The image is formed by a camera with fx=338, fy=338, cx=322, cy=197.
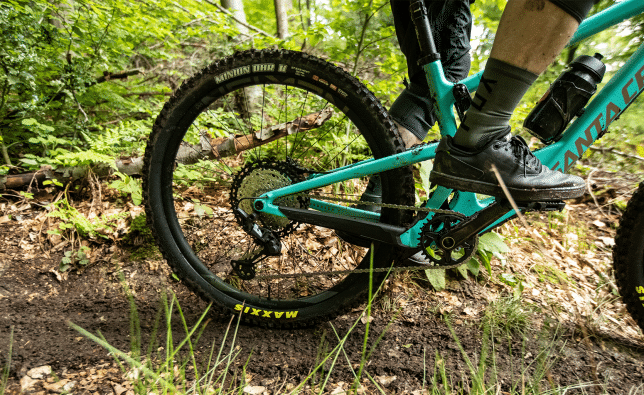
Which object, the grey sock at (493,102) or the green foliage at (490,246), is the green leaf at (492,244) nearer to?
the green foliage at (490,246)

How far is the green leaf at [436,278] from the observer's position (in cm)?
191

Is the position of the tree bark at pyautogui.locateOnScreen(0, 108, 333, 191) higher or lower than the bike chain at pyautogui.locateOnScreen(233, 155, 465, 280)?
higher

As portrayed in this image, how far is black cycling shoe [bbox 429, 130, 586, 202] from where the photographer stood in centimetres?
124

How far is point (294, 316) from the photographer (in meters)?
1.61

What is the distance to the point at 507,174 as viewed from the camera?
4.09ft

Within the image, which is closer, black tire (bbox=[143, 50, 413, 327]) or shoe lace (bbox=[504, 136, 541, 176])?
shoe lace (bbox=[504, 136, 541, 176])

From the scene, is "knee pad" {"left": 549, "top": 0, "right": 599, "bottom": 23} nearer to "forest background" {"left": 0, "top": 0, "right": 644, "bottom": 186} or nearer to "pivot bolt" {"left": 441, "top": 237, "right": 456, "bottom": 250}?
"pivot bolt" {"left": 441, "top": 237, "right": 456, "bottom": 250}

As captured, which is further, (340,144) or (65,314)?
(340,144)

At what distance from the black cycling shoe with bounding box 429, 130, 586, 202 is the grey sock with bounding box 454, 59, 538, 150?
0.04 m

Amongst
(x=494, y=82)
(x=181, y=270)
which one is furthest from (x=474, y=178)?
(x=181, y=270)

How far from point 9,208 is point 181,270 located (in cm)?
153

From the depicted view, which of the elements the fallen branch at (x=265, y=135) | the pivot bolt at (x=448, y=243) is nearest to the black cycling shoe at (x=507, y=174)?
the pivot bolt at (x=448, y=243)

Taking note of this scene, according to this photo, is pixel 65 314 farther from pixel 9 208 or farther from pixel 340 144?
pixel 340 144

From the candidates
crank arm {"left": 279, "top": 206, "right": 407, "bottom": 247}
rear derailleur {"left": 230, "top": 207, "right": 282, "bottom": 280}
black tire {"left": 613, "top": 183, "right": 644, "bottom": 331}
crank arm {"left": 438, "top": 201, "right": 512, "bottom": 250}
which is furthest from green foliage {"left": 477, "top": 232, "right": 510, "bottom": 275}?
rear derailleur {"left": 230, "top": 207, "right": 282, "bottom": 280}
